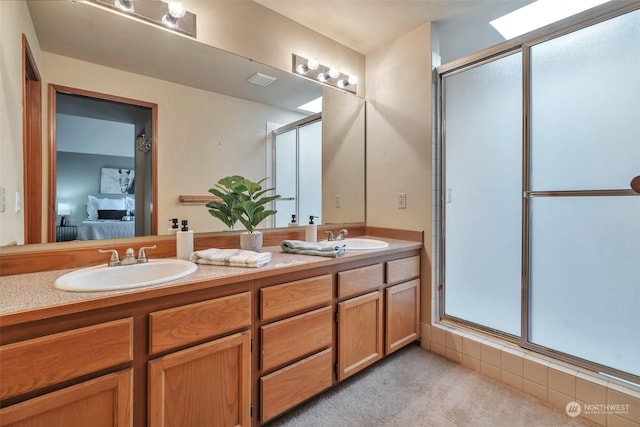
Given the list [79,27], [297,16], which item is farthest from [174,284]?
[297,16]

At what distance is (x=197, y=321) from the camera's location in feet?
3.74

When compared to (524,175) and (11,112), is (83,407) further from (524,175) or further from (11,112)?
(524,175)

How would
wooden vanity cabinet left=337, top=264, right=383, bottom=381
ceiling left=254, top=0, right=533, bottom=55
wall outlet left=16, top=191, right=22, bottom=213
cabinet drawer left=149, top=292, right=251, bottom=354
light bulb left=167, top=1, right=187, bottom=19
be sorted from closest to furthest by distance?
cabinet drawer left=149, top=292, right=251, bottom=354 → wall outlet left=16, top=191, right=22, bottom=213 → light bulb left=167, top=1, right=187, bottom=19 → wooden vanity cabinet left=337, top=264, right=383, bottom=381 → ceiling left=254, top=0, right=533, bottom=55

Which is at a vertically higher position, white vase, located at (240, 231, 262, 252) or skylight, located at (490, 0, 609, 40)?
skylight, located at (490, 0, 609, 40)

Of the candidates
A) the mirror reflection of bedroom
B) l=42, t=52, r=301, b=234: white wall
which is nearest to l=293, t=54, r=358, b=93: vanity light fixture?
l=42, t=52, r=301, b=234: white wall

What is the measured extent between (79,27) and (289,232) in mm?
1515

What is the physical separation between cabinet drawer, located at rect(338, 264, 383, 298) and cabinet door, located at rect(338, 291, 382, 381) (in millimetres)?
44

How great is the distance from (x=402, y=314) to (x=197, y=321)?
1395 mm

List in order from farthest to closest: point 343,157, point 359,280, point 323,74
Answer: point 343,157
point 323,74
point 359,280

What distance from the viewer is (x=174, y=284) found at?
3.54 ft

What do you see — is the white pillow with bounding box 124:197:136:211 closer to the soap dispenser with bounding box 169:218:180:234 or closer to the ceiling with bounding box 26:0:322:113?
the soap dispenser with bounding box 169:218:180:234

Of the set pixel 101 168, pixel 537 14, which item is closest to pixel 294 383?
pixel 101 168

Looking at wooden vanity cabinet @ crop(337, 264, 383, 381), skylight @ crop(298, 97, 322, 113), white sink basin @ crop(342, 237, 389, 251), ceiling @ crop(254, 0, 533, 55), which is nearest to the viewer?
wooden vanity cabinet @ crop(337, 264, 383, 381)

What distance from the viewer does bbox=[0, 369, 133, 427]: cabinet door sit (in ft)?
2.75
